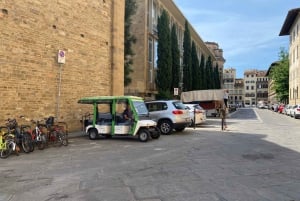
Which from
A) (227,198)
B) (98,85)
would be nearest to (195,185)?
(227,198)

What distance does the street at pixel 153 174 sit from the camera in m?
5.93

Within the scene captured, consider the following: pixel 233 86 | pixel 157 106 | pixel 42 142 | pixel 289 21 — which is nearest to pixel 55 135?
pixel 42 142

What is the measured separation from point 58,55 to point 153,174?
9.24 meters

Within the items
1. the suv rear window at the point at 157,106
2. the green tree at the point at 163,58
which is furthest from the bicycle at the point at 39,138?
the green tree at the point at 163,58

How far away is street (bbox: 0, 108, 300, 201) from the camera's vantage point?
593 cm

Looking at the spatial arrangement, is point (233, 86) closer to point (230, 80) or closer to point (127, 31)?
point (230, 80)

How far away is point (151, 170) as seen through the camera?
7969 millimetres

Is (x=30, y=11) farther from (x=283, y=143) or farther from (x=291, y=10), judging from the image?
(x=291, y=10)

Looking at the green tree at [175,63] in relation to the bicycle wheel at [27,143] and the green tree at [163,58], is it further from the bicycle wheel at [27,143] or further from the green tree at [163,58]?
the bicycle wheel at [27,143]

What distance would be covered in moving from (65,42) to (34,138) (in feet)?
18.9

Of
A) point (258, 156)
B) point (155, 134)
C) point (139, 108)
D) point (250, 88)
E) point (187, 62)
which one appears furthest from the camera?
point (250, 88)

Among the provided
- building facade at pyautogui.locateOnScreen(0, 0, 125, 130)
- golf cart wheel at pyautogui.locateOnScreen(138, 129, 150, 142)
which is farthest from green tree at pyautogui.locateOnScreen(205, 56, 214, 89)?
golf cart wheel at pyautogui.locateOnScreen(138, 129, 150, 142)

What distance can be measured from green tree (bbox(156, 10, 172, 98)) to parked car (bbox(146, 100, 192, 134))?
16615 millimetres

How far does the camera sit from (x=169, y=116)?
17.0 meters
